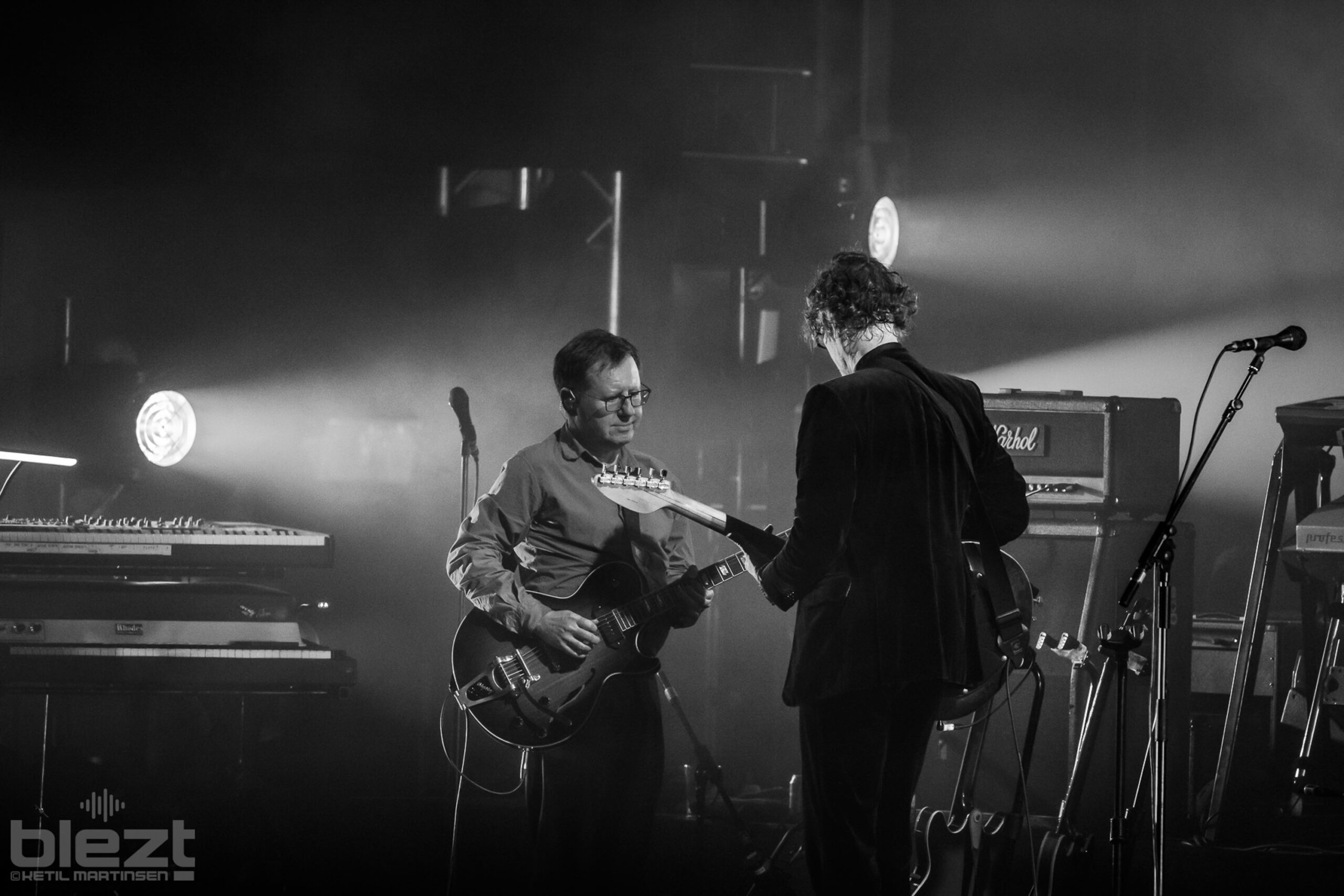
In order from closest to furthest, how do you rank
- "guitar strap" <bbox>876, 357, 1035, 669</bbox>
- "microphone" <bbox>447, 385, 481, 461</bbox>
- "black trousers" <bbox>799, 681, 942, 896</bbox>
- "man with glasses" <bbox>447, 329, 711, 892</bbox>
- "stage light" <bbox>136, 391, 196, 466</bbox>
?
"black trousers" <bbox>799, 681, 942, 896</bbox> < "guitar strap" <bbox>876, 357, 1035, 669</bbox> < "man with glasses" <bbox>447, 329, 711, 892</bbox> < "microphone" <bbox>447, 385, 481, 461</bbox> < "stage light" <bbox>136, 391, 196, 466</bbox>

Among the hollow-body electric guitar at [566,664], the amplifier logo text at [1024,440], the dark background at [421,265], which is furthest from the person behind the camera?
the dark background at [421,265]

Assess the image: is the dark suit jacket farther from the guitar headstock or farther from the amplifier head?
the amplifier head

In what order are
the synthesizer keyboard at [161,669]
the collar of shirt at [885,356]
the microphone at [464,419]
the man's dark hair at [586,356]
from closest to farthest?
the collar of shirt at [885,356]
the man's dark hair at [586,356]
the synthesizer keyboard at [161,669]
the microphone at [464,419]

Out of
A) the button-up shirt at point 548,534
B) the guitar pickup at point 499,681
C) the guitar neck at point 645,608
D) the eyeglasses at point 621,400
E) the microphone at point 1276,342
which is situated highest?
the microphone at point 1276,342

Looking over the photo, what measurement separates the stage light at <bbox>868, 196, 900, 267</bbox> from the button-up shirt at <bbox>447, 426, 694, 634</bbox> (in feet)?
9.83

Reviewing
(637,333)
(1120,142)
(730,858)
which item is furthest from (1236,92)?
(730,858)

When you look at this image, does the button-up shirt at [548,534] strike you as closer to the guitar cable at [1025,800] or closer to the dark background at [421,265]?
the guitar cable at [1025,800]

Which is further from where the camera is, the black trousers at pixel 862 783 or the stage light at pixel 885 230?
the stage light at pixel 885 230

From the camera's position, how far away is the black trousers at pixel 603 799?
10.1 feet

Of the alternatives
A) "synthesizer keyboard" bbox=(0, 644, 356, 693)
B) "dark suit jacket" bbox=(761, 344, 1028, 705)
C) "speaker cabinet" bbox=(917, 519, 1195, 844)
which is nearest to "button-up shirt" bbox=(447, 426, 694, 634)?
"dark suit jacket" bbox=(761, 344, 1028, 705)

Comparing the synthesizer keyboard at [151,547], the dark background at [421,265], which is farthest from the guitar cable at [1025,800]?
the synthesizer keyboard at [151,547]

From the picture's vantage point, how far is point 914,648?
2.53 meters

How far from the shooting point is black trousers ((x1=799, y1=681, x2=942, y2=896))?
2504mm

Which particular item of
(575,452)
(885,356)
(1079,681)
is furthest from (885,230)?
(885,356)
